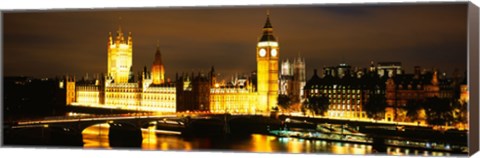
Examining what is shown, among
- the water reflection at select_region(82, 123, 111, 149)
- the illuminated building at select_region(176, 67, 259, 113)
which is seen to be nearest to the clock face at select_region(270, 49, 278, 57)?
the illuminated building at select_region(176, 67, 259, 113)

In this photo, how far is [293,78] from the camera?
40.1 ft

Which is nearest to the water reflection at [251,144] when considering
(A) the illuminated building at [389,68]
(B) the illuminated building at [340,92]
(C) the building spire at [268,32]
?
(B) the illuminated building at [340,92]

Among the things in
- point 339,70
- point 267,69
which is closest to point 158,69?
point 267,69

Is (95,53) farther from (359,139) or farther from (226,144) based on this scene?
(359,139)

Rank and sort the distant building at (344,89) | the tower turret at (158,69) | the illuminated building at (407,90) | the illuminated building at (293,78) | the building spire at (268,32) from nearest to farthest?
the illuminated building at (407,90)
the building spire at (268,32)
the distant building at (344,89)
the illuminated building at (293,78)
the tower turret at (158,69)

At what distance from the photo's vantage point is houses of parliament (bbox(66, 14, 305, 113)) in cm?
1171

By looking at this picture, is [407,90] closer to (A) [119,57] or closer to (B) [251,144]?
(B) [251,144]

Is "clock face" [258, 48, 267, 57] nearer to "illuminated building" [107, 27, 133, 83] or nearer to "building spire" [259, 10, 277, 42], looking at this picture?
"building spire" [259, 10, 277, 42]

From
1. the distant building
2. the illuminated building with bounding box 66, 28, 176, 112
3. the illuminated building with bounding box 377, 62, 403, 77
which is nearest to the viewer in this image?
the illuminated building with bounding box 377, 62, 403, 77

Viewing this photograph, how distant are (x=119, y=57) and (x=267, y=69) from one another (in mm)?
2120

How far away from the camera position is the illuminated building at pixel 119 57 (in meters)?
11.4

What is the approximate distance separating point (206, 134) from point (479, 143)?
162 inches

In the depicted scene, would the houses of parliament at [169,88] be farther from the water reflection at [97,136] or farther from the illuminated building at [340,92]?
the water reflection at [97,136]

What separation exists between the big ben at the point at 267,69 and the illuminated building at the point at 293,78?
0.41 feet
